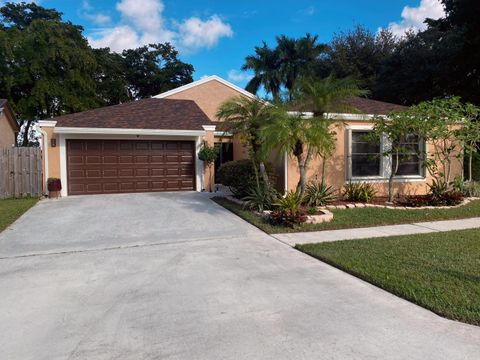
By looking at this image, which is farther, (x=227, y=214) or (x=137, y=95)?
(x=137, y=95)

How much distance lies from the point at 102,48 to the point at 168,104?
21086 millimetres

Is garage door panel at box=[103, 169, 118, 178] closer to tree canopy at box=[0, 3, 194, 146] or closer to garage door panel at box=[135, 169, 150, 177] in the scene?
garage door panel at box=[135, 169, 150, 177]

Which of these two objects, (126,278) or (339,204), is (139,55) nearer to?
(339,204)

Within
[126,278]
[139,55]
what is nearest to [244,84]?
[139,55]

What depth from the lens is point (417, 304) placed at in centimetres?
383

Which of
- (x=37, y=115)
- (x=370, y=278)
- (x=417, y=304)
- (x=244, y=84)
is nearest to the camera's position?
(x=417, y=304)

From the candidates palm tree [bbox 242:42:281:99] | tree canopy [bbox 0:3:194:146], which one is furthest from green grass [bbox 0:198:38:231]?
palm tree [bbox 242:42:281:99]

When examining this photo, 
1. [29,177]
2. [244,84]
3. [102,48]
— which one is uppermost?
[102,48]

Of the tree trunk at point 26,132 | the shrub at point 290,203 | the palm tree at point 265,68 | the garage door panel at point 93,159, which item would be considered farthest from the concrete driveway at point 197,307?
the tree trunk at point 26,132

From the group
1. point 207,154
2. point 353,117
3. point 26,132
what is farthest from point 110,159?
point 26,132

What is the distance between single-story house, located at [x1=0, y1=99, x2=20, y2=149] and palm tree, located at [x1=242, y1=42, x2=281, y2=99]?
17.5 m

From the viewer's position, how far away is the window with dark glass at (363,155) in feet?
37.6

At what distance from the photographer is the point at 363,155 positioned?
11.5 m

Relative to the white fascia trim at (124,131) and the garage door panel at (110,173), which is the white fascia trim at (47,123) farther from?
the garage door panel at (110,173)
